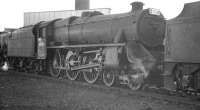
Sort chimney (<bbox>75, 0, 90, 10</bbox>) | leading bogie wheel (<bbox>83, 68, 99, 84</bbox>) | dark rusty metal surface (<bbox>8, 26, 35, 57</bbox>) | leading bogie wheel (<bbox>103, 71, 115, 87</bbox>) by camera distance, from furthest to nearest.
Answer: chimney (<bbox>75, 0, 90, 10</bbox>), dark rusty metal surface (<bbox>8, 26, 35, 57</bbox>), leading bogie wheel (<bbox>83, 68, 99, 84</bbox>), leading bogie wheel (<bbox>103, 71, 115, 87</bbox>)

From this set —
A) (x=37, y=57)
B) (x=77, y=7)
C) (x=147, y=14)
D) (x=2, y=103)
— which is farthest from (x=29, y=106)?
(x=77, y=7)

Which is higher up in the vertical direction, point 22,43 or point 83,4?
point 83,4

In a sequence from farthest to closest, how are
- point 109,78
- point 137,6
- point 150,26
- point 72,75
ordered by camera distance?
point 72,75
point 109,78
point 137,6
point 150,26

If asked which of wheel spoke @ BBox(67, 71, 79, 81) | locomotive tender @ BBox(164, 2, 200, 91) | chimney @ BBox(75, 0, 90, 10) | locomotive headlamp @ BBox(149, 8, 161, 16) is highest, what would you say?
chimney @ BBox(75, 0, 90, 10)

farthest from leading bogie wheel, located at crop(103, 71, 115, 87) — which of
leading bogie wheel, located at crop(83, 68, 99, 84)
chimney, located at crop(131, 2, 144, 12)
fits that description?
chimney, located at crop(131, 2, 144, 12)

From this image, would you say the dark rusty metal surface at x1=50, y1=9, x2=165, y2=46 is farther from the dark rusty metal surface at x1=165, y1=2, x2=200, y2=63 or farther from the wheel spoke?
the dark rusty metal surface at x1=165, y1=2, x2=200, y2=63

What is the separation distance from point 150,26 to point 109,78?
2404 mm

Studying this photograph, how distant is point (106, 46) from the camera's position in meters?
9.91

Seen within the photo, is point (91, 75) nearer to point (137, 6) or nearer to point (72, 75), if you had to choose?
point (72, 75)

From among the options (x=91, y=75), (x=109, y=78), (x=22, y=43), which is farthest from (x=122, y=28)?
(x=22, y=43)

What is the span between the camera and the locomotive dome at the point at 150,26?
9.23 metres

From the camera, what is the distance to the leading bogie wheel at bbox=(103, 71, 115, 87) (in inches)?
385

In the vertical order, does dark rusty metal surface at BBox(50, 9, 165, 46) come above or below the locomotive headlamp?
below

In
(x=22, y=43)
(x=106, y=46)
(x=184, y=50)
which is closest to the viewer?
(x=184, y=50)
